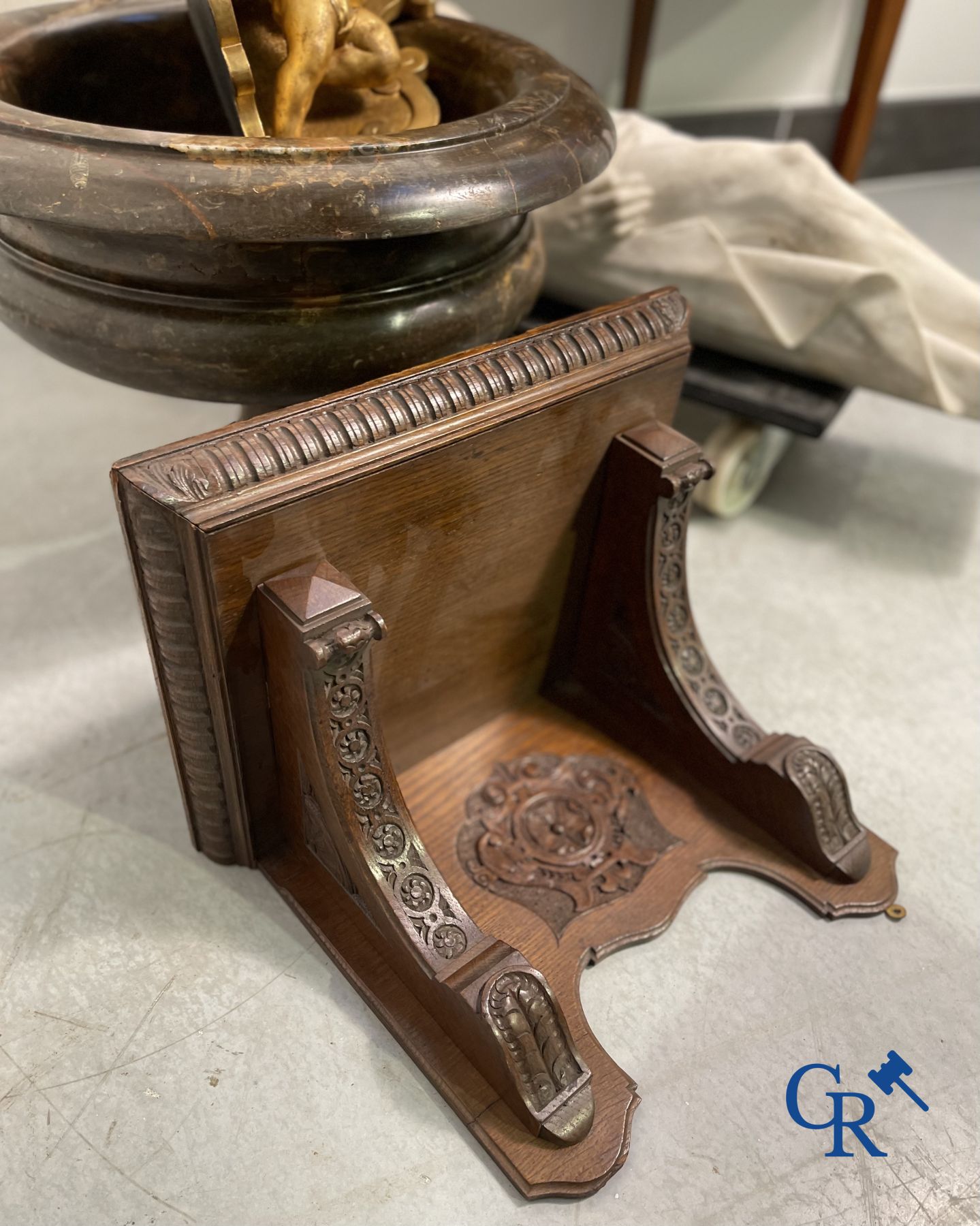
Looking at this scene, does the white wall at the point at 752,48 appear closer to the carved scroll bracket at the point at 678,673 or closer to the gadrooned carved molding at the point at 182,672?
the carved scroll bracket at the point at 678,673

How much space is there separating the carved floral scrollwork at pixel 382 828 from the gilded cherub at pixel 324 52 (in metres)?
0.48

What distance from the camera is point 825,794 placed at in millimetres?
1041

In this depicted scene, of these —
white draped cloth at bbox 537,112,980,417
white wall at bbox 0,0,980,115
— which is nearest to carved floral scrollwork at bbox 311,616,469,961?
white draped cloth at bbox 537,112,980,417

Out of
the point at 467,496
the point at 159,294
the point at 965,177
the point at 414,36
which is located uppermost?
the point at 414,36

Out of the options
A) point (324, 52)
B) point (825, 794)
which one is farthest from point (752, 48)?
point (825, 794)

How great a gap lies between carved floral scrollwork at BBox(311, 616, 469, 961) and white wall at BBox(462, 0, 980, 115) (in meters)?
2.10

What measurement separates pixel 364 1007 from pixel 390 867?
16 centimetres

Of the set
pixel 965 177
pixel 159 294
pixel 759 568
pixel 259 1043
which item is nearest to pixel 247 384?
pixel 159 294

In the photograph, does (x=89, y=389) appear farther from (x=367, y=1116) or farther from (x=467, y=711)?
(x=367, y=1116)

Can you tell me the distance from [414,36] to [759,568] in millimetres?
890

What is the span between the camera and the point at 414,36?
110 cm

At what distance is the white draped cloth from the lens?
1.50 metres

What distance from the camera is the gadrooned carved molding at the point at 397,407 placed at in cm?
74

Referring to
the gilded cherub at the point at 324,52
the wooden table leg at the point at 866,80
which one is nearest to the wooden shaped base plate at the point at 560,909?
the gilded cherub at the point at 324,52
